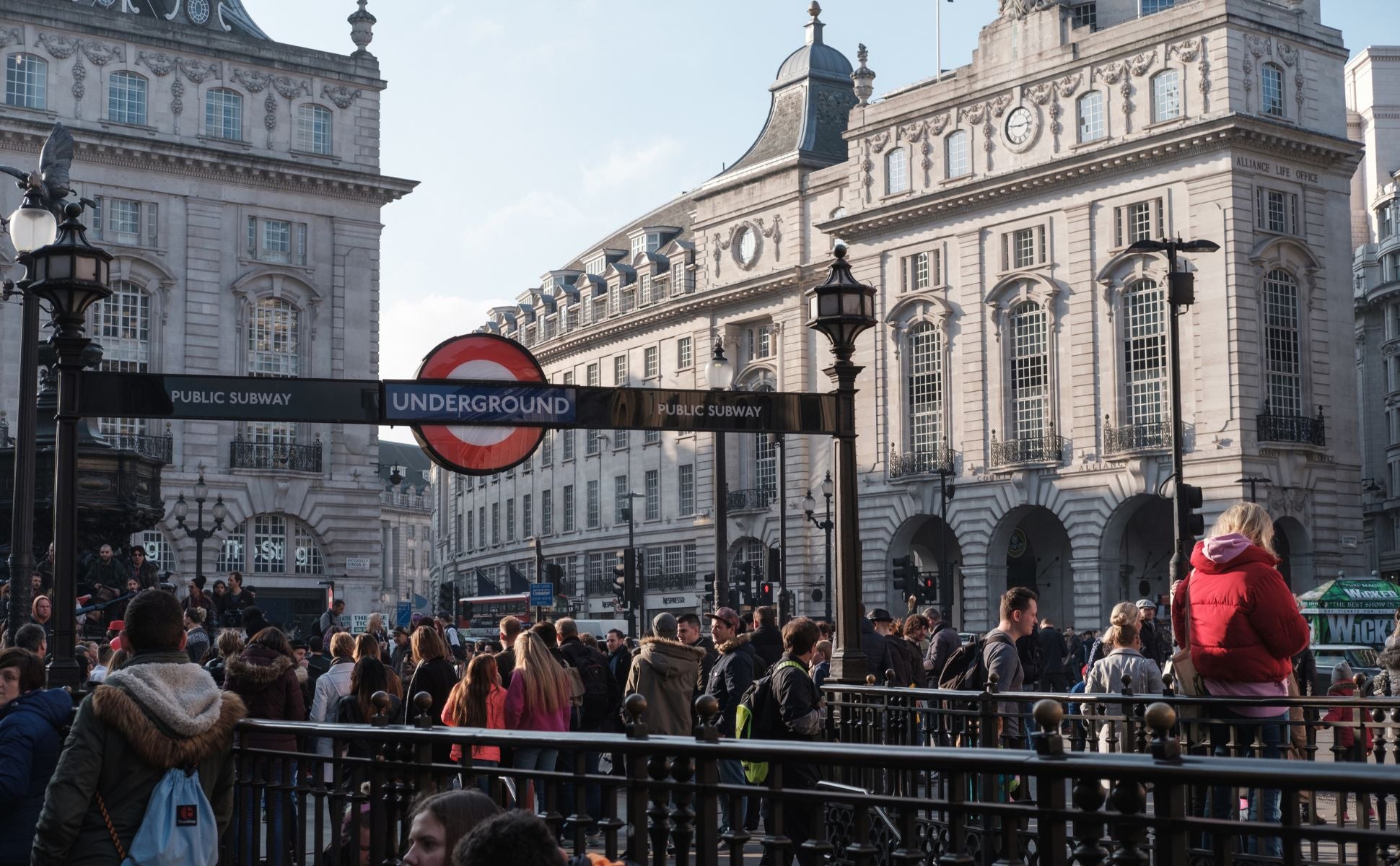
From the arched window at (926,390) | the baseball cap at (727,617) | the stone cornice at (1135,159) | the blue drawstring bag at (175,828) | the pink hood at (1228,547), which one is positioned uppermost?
the stone cornice at (1135,159)

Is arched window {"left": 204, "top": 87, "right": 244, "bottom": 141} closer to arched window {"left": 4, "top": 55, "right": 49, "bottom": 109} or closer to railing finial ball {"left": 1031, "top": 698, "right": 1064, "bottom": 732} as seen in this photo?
arched window {"left": 4, "top": 55, "right": 49, "bottom": 109}

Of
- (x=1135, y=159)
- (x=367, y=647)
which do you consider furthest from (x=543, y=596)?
(x=367, y=647)

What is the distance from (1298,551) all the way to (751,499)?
24.9 metres

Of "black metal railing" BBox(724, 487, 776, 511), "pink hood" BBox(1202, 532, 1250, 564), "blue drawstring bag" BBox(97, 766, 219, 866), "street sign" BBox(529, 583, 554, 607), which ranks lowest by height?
"blue drawstring bag" BBox(97, 766, 219, 866)

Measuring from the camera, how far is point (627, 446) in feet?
273

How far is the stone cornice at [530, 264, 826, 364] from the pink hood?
192 ft

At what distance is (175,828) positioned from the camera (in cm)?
678

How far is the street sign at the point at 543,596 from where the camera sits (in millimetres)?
51312

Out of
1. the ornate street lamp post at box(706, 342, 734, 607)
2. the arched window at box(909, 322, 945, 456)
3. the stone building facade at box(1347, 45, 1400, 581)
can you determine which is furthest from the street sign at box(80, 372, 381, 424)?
the stone building facade at box(1347, 45, 1400, 581)

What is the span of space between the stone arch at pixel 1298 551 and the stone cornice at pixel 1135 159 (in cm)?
1224

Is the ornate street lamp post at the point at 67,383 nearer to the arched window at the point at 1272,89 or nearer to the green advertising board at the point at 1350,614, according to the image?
the green advertising board at the point at 1350,614

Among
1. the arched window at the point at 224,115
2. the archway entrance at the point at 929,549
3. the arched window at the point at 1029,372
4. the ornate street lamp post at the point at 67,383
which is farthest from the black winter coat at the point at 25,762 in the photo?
the archway entrance at the point at 929,549

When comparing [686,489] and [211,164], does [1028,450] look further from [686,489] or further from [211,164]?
[211,164]

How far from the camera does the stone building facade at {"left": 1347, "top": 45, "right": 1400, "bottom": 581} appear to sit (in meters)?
90.8
